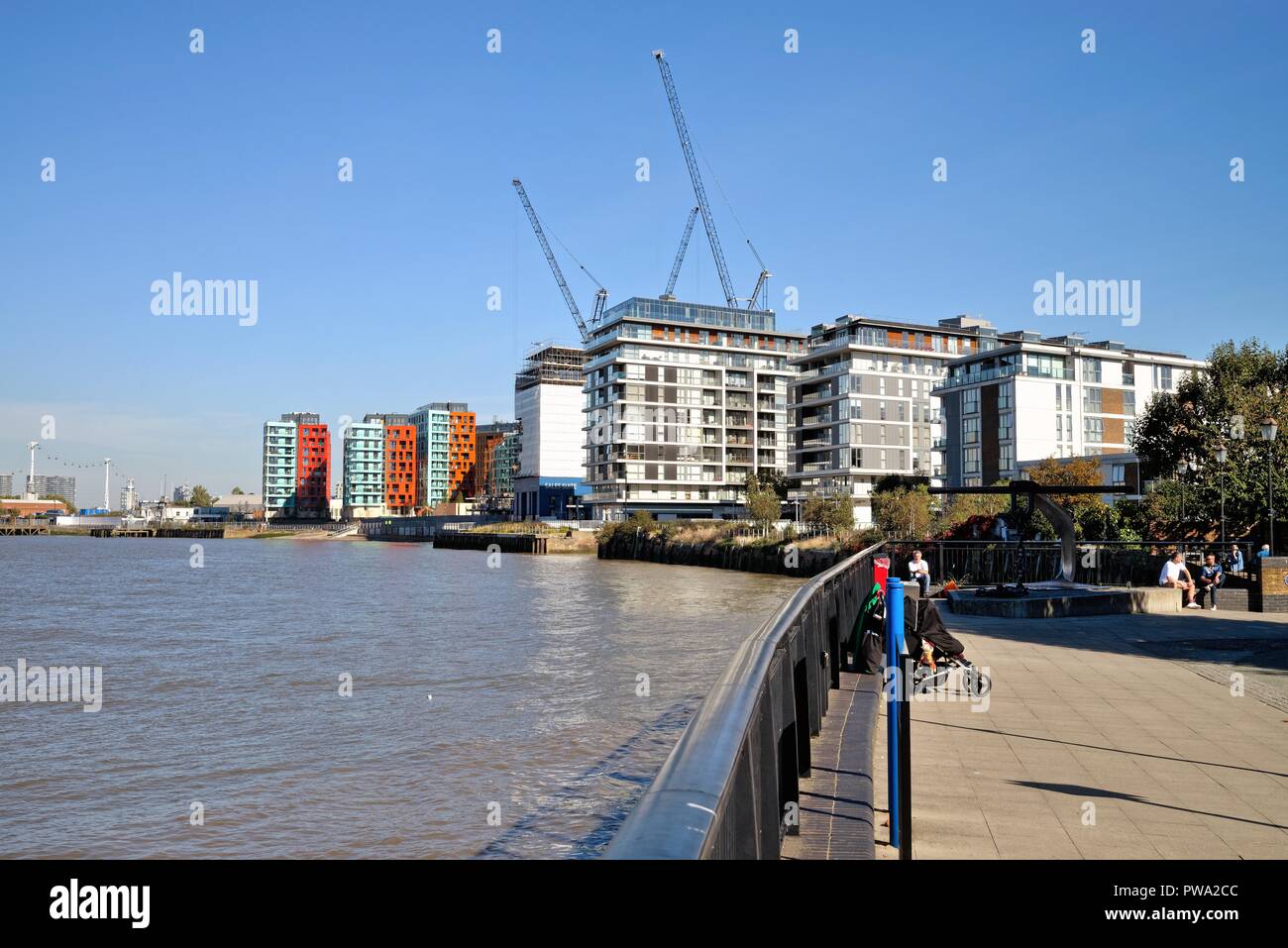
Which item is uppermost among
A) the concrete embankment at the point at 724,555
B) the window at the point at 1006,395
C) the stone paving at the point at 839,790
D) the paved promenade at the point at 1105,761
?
the window at the point at 1006,395

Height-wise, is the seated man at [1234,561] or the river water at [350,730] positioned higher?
the seated man at [1234,561]

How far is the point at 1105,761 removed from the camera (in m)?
8.39

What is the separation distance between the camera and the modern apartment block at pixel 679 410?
115188mm

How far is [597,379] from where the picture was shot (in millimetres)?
121875

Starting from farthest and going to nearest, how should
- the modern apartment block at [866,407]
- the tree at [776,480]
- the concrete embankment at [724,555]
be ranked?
the tree at [776,480] → the modern apartment block at [866,407] → the concrete embankment at [724,555]

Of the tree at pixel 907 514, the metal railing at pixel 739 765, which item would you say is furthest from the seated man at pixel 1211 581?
the tree at pixel 907 514

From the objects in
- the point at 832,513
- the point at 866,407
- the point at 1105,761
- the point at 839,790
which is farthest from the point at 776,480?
the point at 839,790

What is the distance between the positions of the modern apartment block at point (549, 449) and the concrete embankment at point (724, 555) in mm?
56493

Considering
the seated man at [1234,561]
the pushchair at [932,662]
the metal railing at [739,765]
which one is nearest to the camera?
the metal railing at [739,765]

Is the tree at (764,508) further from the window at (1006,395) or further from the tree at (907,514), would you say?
the window at (1006,395)

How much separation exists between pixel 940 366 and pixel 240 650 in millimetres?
90824

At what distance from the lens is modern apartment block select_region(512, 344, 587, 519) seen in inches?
6240

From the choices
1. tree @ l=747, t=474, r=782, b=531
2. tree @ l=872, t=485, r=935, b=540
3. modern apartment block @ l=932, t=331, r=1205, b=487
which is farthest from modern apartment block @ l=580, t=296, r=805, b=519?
tree @ l=872, t=485, r=935, b=540
